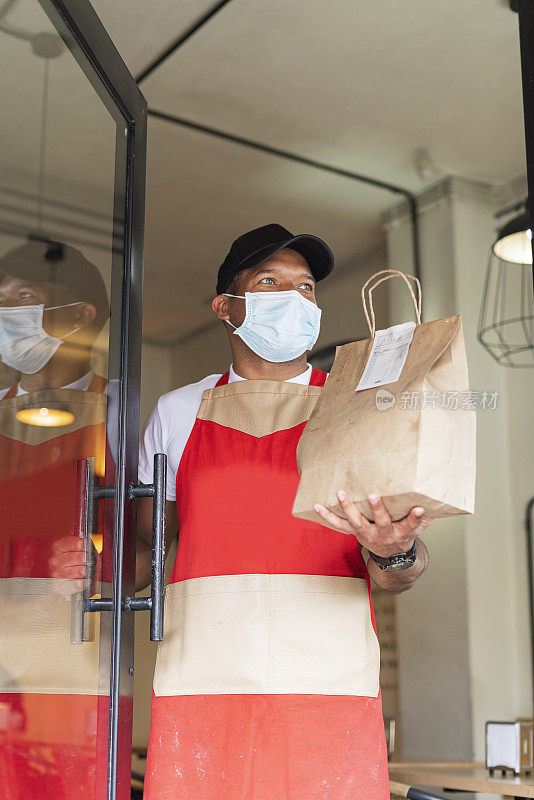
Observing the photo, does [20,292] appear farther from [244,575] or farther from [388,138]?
[388,138]

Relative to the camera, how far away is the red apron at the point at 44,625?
4.59ft

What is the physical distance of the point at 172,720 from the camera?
5.81 ft

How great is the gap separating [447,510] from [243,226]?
4974mm

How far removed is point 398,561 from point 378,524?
183mm

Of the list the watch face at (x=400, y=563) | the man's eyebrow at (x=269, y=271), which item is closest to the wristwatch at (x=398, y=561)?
the watch face at (x=400, y=563)

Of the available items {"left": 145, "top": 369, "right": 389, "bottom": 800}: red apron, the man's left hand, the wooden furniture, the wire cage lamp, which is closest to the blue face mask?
{"left": 145, "top": 369, "right": 389, "bottom": 800}: red apron

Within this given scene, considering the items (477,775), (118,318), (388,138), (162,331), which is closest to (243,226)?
(388,138)

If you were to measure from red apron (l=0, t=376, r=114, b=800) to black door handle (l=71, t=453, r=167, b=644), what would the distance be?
0.02 metres

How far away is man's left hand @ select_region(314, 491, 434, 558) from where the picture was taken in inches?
56.4

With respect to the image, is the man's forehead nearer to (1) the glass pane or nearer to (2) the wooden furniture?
(1) the glass pane

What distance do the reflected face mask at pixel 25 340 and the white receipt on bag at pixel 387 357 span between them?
553mm

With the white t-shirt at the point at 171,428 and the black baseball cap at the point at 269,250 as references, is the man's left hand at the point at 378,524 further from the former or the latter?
the black baseball cap at the point at 269,250

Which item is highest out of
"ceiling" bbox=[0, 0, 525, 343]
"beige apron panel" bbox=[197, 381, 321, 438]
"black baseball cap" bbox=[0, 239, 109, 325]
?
"ceiling" bbox=[0, 0, 525, 343]

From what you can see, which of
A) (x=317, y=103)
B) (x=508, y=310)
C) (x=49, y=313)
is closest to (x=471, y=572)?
(x=508, y=310)
